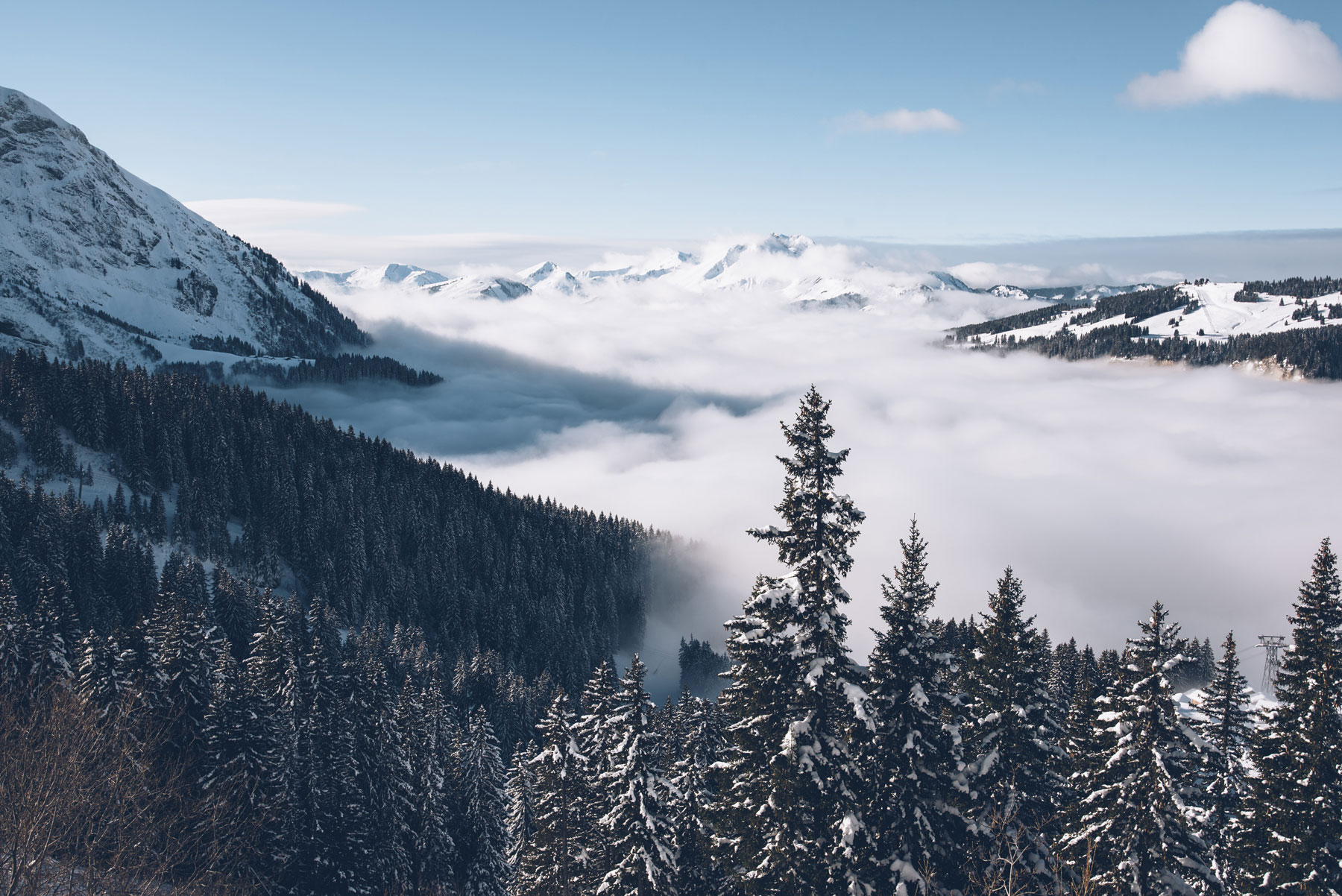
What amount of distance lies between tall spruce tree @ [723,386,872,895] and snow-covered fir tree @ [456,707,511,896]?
3544 centimetres

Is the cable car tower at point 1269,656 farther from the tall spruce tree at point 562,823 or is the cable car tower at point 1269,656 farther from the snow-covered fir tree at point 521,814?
the tall spruce tree at point 562,823

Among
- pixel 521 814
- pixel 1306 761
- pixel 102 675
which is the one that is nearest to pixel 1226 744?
pixel 1306 761

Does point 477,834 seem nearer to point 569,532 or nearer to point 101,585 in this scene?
point 101,585

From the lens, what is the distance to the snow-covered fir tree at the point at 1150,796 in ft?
69.9

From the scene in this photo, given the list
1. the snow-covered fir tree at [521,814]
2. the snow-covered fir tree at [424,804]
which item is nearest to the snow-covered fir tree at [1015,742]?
the snow-covered fir tree at [521,814]

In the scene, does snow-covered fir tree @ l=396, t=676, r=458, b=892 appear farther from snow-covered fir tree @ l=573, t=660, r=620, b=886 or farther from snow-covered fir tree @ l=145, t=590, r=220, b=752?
snow-covered fir tree @ l=573, t=660, r=620, b=886

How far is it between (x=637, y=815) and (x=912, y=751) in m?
10.7

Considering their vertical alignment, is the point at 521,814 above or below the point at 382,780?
below

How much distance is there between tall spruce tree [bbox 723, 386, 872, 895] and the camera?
19.1 meters

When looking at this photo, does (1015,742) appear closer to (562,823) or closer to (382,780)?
(562,823)

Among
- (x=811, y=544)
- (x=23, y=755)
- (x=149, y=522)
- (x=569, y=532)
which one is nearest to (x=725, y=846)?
(x=811, y=544)

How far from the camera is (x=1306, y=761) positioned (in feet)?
79.5

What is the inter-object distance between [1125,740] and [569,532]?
16008cm

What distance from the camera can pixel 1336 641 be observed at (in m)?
25.0
